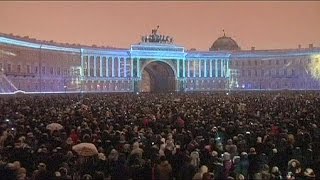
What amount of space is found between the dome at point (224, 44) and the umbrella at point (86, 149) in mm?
122006

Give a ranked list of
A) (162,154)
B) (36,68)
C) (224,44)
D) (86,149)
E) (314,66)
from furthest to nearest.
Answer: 1. (224,44)
2. (314,66)
3. (36,68)
4. (86,149)
5. (162,154)

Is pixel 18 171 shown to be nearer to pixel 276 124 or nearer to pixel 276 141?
pixel 276 141

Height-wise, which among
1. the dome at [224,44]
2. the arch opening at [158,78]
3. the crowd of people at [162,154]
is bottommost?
the crowd of people at [162,154]

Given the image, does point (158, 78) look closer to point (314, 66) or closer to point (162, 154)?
point (314, 66)

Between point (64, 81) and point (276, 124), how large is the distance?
258 ft

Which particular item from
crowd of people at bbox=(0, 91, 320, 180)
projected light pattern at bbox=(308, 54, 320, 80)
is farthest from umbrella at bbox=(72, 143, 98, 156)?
projected light pattern at bbox=(308, 54, 320, 80)

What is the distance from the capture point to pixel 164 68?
124 metres

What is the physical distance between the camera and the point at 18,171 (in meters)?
12.6

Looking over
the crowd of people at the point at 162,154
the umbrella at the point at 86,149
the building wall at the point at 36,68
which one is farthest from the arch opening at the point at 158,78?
the umbrella at the point at 86,149

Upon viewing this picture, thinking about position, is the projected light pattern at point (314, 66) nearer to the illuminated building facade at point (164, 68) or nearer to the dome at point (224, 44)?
the illuminated building facade at point (164, 68)

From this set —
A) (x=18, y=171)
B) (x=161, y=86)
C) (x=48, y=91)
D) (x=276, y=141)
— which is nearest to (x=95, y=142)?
(x=18, y=171)

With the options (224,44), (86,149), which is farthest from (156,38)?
(86,149)

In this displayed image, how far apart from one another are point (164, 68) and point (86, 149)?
358 feet

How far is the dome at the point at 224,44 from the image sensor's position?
136m
